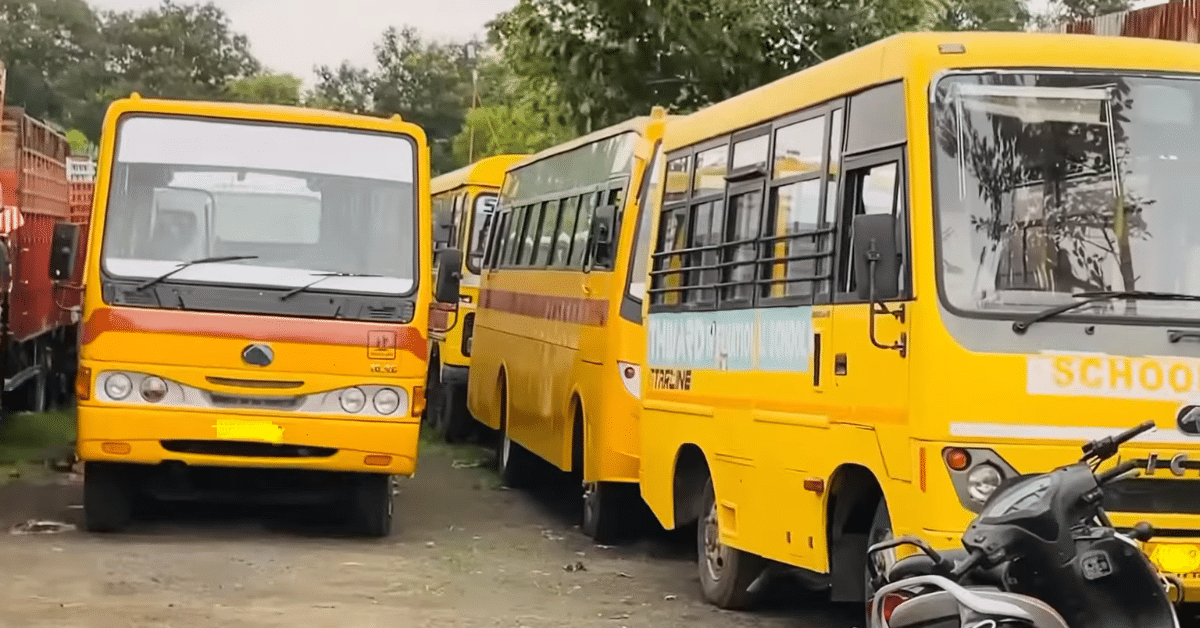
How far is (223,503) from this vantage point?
16.0 metres

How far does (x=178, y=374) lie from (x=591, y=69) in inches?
340

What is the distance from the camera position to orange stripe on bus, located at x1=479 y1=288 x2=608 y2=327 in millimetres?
14500

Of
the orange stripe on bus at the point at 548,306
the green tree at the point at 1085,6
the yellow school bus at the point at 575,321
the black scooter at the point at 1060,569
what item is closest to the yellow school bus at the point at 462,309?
the orange stripe on bus at the point at 548,306

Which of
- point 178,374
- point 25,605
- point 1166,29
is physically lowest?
point 25,605

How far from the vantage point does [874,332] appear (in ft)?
29.5

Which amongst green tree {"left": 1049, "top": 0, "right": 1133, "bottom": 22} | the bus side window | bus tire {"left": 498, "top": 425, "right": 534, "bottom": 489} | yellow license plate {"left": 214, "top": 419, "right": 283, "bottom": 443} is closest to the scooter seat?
yellow license plate {"left": 214, "top": 419, "right": 283, "bottom": 443}

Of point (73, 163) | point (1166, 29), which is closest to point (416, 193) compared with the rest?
point (1166, 29)

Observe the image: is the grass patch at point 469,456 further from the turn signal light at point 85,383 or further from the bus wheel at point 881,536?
the bus wheel at point 881,536

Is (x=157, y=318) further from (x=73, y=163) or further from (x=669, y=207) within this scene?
(x=73, y=163)

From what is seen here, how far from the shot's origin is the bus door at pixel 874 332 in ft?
28.7

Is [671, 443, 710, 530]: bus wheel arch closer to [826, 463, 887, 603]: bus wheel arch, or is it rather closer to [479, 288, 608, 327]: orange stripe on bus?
[479, 288, 608, 327]: orange stripe on bus

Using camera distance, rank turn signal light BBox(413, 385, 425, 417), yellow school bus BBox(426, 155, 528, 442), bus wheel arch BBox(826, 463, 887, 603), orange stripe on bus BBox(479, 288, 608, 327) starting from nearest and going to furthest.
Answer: bus wheel arch BBox(826, 463, 887, 603) < turn signal light BBox(413, 385, 425, 417) < orange stripe on bus BBox(479, 288, 608, 327) < yellow school bus BBox(426, 155, 528, 442)

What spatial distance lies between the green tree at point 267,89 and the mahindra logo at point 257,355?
90.4 m

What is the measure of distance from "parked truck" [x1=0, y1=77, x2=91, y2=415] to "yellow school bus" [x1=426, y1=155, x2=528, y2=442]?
12.9ft
